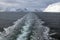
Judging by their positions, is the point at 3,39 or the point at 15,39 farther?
the point at 15,39

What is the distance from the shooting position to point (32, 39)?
5793 mm

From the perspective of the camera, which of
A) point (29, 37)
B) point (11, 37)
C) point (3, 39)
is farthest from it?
point (29, 37)

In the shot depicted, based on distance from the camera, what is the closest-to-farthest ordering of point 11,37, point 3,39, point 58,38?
point 3,39
point 11,37
point 58,38

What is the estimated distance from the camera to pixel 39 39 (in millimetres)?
5371

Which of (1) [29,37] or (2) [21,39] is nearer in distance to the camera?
(2) [21,39]

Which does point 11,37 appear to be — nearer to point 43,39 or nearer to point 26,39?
point 26,39

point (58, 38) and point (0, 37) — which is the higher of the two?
point (0, 37)

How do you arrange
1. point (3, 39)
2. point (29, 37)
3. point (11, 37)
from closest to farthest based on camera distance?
point (3, 39)
point (11, 37)
point (29, 37)

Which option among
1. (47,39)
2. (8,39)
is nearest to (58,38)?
(47,39)

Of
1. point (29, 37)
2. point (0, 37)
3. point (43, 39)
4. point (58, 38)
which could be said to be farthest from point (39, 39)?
point (58, 38)

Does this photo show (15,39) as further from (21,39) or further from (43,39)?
(43,39)

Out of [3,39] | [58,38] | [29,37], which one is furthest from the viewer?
[58,38]

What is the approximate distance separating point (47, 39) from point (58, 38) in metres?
1.99

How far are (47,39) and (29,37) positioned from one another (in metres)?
0.49
